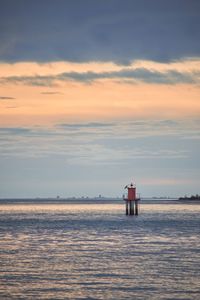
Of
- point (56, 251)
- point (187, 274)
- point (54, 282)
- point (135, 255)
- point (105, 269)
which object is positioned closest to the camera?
point (54, 282)

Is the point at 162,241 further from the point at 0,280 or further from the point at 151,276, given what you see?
the point at 0,280

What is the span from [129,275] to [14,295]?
281 inches

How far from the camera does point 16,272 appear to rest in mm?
31125

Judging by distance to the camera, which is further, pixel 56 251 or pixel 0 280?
pixel 56 251

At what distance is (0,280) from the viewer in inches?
1131

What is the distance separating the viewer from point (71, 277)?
29719 millimetres

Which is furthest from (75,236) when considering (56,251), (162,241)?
(56,251)

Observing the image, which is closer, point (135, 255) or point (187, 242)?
point (135, 255)

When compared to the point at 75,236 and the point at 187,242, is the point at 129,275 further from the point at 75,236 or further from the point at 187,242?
the point at 75,236

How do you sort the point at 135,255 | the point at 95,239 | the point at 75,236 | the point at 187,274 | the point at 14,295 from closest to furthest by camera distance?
the point at 14,295
the point at 187,274
the point at 135,255
the point at 95,239
the point at 75,236

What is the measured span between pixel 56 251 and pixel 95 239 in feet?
37.0

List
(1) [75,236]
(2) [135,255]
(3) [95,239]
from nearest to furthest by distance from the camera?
(2) [135,255] → (3) [95,239] → (1) [75,236]

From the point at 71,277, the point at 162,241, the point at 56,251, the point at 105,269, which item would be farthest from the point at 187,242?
the point at 71,277

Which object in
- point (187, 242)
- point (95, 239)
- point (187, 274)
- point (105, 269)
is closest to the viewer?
point (187, 274)
